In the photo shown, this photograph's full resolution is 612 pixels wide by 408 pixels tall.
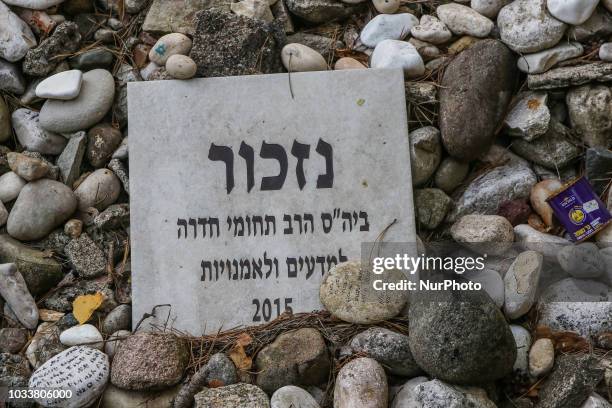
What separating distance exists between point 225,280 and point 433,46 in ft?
4.56

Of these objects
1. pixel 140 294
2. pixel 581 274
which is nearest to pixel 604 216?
pixel 581 274

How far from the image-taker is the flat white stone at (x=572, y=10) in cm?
300

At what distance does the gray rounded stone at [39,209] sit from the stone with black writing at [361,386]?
1.38 metres

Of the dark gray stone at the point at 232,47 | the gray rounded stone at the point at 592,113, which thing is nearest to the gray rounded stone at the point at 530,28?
the gray rounded stone at the point at 592,113

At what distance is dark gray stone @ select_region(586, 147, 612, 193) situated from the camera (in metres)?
2.98

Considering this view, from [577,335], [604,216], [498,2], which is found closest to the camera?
[577,335]

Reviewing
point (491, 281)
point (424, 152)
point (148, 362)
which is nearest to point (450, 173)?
point (424, 152)

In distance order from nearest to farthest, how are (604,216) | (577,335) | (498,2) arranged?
(577,335)
(604,216)
(498,2)

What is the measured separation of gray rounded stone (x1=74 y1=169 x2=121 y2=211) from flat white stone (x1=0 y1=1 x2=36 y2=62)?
Result: 665 mm

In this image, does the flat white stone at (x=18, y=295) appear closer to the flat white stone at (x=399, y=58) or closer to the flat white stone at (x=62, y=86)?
the flat white stone at (x=62, y=86)

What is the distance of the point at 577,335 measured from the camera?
2.71 metres

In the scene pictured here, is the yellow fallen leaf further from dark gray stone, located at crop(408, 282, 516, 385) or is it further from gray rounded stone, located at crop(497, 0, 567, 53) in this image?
gray rounded stone, located at crop(497, 0, 567, 53)

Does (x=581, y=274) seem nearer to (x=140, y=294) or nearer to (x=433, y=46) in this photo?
(x=433, y=46)

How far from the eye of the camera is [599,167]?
2.99 m
